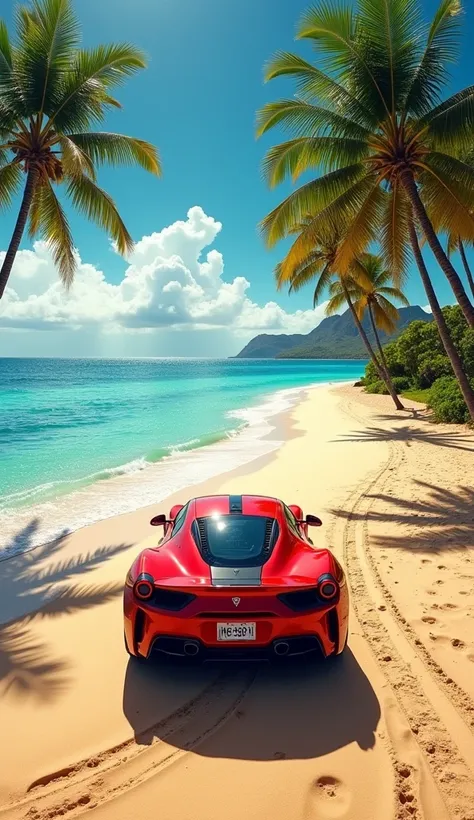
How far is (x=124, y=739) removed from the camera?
3.23 metres

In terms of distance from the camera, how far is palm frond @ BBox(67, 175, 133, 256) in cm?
1292

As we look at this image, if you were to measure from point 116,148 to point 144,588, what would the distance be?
45.2 ft

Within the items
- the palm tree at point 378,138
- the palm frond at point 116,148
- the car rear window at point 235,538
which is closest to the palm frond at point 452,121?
the palm tree at point 378,138

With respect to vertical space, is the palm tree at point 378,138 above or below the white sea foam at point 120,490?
above

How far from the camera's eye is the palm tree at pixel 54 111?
11312 millimetres

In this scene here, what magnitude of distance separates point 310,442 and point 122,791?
49.5 feet

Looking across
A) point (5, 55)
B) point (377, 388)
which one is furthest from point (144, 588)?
point (377, 388)

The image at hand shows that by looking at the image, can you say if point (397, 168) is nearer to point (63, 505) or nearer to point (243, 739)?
point (63, 505)

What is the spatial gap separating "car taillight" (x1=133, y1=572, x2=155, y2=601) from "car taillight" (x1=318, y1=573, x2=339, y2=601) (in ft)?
4.37

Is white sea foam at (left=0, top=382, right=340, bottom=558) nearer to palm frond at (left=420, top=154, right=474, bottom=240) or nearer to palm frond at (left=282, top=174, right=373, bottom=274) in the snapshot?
palm frond at (left=282, top=174, right=373, bottom=274)

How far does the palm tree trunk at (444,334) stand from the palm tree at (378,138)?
0.07 m

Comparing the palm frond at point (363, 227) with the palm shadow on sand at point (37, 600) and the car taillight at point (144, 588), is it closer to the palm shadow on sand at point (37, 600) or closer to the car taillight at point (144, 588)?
the palm shadow on sand at point (37, 600)

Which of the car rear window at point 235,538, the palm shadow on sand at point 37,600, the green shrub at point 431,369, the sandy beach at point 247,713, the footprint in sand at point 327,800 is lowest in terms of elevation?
the palm shadow on sand at point 37,600

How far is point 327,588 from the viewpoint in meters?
3.54
